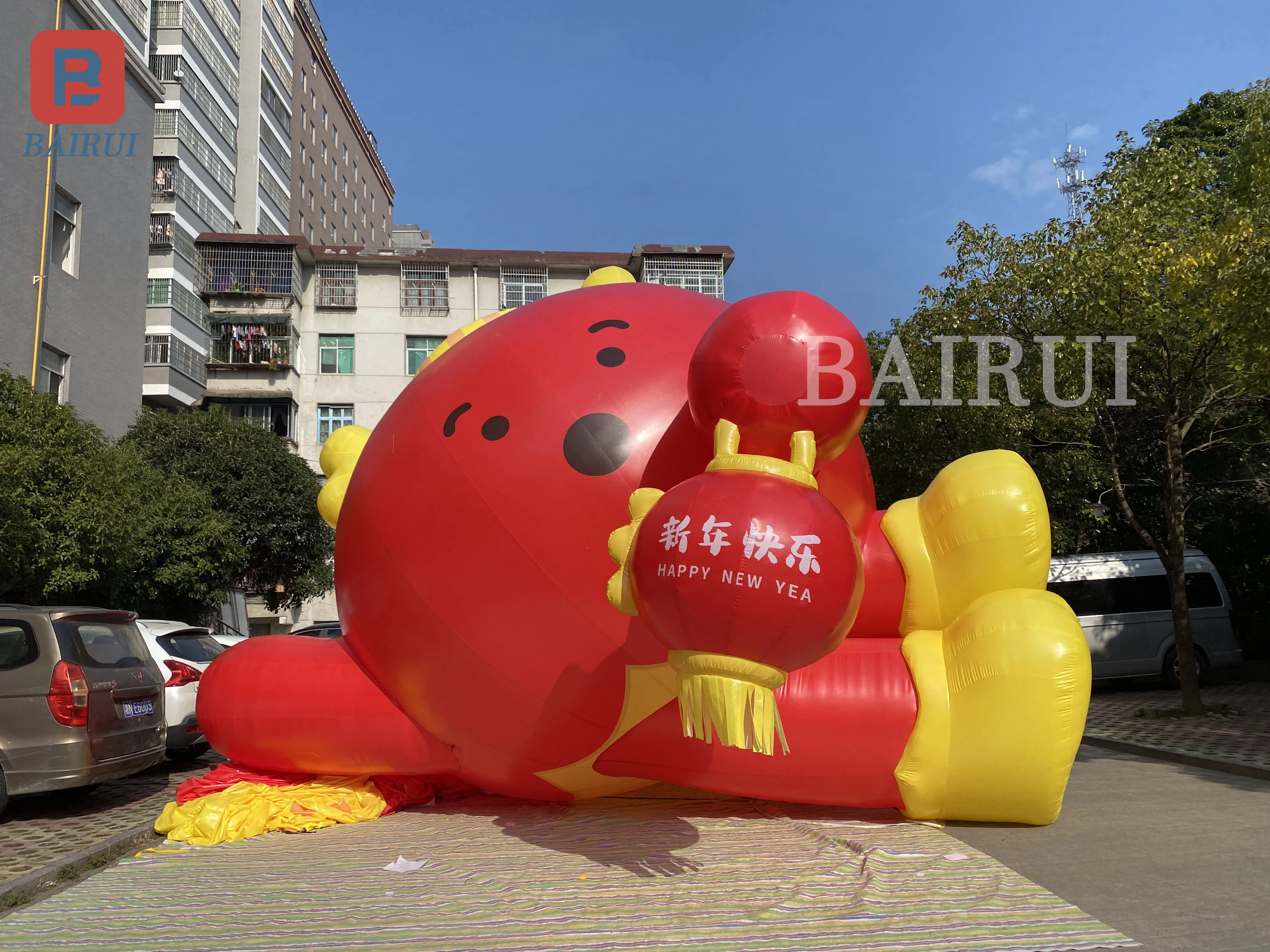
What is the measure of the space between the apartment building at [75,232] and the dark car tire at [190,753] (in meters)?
13.7

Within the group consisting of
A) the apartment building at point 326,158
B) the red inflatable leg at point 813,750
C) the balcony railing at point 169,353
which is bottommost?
the red inflatable leg at point 813,750

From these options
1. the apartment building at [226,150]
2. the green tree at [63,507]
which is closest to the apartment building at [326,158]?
the apartment building at [226,150]

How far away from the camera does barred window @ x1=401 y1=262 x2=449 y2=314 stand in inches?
1433

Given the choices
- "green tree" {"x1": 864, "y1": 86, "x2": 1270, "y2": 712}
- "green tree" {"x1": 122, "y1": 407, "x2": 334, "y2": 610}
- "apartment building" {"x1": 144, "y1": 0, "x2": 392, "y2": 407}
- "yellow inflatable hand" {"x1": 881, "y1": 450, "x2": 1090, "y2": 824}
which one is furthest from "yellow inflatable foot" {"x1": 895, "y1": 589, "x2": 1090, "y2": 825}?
"apartment building" {"x1": 144, "y1": 0, "x2": 392, "y2": 407}

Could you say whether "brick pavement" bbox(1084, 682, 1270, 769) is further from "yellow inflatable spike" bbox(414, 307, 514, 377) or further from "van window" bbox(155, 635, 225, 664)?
"van window" bbox(155, 635, 225, 664)

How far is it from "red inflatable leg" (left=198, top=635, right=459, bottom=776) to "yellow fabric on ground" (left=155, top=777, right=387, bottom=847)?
15cm

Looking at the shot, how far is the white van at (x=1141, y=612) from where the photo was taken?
1630cm

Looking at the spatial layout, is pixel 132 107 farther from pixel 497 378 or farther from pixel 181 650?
pixel 497 378

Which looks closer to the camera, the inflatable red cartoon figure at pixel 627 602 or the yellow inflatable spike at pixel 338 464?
the inflatable red cartoon figure at pixel 627 602

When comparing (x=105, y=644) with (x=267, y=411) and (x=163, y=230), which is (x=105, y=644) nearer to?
(x=267, y=411)

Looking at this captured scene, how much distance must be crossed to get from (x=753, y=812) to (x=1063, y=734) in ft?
7.33

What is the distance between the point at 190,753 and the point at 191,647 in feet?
3.97

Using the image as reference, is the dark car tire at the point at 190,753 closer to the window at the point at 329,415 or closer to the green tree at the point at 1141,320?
the green tree at the point at 1141,320

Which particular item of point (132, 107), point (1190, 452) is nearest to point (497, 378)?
point (1190, 452)
